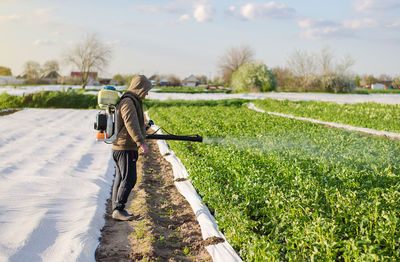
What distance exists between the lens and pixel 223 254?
3695 millimetres

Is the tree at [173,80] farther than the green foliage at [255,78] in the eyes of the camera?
Yes

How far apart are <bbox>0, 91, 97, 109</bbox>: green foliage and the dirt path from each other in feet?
69.4

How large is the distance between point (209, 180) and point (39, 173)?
3596 millimetres

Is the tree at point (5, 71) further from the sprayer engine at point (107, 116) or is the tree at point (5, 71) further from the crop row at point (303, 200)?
the sprayer engine at point (107, 116)

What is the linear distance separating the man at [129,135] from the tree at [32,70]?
69772 mm

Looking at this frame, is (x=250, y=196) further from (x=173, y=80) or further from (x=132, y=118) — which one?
(x=173, y=80)

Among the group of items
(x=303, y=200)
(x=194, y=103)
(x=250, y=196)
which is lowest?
(x=250, y=196)

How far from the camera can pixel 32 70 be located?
6788 cm

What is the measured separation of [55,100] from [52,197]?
22.4 metres

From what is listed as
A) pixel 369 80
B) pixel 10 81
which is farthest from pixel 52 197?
pixel 369 80

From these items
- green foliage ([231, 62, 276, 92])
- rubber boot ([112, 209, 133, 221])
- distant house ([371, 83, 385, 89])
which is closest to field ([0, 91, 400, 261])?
rubber boot ([112, 209, 133, 221])

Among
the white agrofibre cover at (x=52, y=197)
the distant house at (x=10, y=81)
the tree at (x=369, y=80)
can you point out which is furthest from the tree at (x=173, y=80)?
the white agrofibre cover at (x=52, y=197)

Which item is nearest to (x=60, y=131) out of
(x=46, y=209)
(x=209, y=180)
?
(x=46, y=209)

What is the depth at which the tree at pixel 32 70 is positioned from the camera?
67.4 metres
